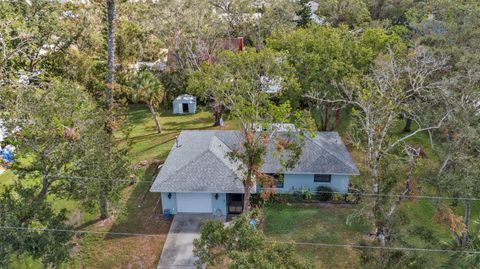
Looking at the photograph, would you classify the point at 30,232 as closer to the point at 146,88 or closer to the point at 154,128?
the point at 146,88

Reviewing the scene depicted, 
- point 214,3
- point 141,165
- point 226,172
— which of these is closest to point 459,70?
point 226,172

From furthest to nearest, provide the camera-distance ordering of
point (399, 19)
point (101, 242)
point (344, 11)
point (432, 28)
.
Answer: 1. point (399, 19)
2. point (344, 11)
3. point (432, 28)
4. point (101, 242)

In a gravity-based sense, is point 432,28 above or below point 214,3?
below

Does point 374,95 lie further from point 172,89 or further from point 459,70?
point 172,89

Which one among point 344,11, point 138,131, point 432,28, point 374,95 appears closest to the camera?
point 374,95

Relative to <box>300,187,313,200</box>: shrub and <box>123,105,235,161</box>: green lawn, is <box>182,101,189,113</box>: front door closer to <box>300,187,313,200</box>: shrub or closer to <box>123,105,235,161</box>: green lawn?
<box>123,105,235,161</box>: green lawn

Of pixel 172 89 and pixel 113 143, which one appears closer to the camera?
pixel 113 143

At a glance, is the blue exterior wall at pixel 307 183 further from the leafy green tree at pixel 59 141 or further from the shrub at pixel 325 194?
the leafy green tree at pixel 59 141

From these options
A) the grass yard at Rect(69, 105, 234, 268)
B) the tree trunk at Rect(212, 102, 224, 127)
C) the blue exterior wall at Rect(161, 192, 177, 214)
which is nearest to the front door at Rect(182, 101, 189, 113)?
the tree trunk at Rect(212, 102, 224, 127)

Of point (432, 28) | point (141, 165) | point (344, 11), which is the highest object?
point (344, 11)
